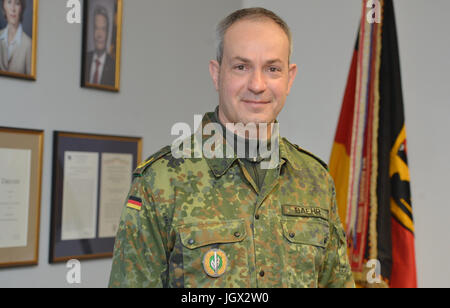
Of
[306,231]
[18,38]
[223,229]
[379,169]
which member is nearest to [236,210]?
[223,229]

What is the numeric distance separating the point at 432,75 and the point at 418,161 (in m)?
0.35

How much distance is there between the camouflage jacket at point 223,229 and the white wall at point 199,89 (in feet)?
3.28

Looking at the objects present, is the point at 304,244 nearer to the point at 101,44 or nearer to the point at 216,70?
the point at 216,70

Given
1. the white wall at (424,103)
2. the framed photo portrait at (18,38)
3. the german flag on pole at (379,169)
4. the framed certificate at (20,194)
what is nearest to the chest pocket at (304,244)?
the german flag on pole at (379,169)

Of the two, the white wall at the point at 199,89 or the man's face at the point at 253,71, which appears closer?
the man's face at the point at 253,71

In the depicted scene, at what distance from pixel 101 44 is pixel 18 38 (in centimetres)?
36

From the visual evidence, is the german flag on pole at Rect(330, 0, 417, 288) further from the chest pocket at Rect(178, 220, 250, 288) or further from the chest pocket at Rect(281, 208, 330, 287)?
the chest pocket at Rect(178, 220, 250, 288)

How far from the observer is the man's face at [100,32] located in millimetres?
2170

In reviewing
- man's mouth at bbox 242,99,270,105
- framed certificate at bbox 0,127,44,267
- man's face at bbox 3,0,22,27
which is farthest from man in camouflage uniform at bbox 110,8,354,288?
man's face at bbox 3,0,22,27

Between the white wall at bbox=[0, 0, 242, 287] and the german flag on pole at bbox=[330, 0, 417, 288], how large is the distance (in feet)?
2.78

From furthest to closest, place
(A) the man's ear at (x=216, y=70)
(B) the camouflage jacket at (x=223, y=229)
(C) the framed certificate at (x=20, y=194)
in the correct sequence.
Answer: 1. (C) the framed certificate at (x=20, y=194)
2. (A) the man's ear at (x=216, y=70)
3. (B) the camouflage jacket at (x=223, y=229)

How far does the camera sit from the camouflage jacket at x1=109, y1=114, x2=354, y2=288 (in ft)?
3.45

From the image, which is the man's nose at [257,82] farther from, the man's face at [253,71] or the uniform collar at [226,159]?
the uniform collar at [226,159]
